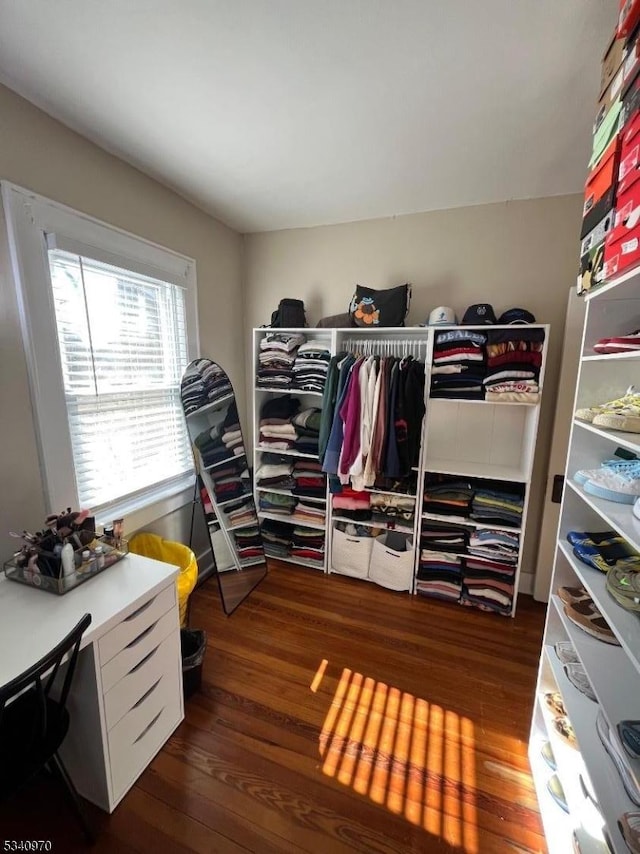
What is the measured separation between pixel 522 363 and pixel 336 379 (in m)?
1.10

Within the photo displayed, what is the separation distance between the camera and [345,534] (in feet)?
8.40

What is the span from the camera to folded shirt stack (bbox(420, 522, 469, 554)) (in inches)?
90.0

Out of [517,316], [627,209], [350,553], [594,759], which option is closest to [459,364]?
[517,316]

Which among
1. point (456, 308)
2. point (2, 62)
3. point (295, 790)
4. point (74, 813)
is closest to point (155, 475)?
point (74, 813)

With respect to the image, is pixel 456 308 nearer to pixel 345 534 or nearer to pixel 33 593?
pixel 345 534

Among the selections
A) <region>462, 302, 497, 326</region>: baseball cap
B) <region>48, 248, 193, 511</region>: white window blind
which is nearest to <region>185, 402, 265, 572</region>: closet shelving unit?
<region>48, 248, 193, 511</region>: white window blind

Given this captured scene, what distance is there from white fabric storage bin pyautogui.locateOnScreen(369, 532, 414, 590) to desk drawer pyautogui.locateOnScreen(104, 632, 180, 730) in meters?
1.43

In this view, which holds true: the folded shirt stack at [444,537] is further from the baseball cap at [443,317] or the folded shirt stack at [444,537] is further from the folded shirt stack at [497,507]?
the baseball cap at [443,317]

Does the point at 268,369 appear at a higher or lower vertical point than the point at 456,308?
lower

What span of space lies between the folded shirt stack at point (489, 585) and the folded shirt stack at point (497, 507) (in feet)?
0.94

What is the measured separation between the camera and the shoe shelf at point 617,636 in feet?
2.59

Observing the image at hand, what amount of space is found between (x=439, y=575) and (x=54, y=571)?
215cm

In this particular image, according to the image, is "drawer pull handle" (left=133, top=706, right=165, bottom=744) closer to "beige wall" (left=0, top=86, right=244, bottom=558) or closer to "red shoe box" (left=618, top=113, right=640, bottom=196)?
"beige wall" (left=0, top=86, right=244, bottom=558)

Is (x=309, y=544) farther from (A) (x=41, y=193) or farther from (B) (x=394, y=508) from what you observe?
(A) (x=41, y=193)
